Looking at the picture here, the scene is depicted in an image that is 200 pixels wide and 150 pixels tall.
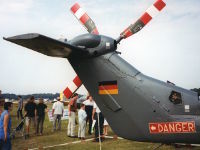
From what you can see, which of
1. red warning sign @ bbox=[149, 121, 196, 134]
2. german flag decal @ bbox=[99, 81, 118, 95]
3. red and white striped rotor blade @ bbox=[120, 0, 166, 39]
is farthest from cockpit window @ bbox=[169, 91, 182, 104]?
red and white striped rotor blade @ bbox=[120, 0, 166, 39]

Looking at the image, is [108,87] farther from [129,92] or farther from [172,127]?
→ [172,127]

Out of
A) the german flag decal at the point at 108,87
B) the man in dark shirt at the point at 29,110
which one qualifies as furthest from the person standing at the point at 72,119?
the german flag decal at the point at 108,87

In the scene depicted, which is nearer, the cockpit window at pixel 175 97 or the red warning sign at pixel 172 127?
the red warning sign at pixel 172 127

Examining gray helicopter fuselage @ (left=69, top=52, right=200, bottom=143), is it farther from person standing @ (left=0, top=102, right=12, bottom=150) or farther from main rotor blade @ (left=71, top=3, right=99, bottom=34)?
person standing @ (left=0, top=102, right=12, bottom=150)

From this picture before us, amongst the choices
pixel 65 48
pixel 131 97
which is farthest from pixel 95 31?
pixel 131 97

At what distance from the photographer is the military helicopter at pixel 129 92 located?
5.28 meters

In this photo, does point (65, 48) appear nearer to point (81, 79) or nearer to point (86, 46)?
point (86, 46)

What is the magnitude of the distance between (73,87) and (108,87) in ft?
3.33

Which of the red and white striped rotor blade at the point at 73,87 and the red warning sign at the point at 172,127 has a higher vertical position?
the red and white striped rotor blade at the point at 73,87

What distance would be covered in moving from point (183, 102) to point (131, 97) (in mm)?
1190

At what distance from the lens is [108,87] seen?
6.08m

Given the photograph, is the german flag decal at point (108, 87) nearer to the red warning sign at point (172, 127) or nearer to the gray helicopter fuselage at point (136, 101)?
the gray helicopter fuselage at point (136, 101)

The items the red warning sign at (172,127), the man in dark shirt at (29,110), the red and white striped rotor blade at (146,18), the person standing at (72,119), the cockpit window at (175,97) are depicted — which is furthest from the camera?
the man in dark shirt at (29,110)

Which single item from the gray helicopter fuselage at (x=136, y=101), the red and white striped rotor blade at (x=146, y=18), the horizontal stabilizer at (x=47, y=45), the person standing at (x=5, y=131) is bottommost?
the person standing at (x=5, y=131)
